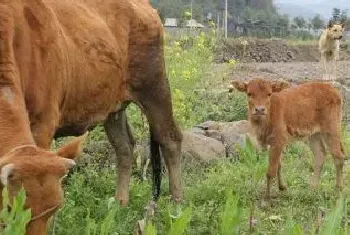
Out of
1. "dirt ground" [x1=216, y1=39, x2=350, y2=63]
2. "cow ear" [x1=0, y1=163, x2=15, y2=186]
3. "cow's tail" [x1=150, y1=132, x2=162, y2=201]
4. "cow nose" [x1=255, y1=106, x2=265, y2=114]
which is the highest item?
"cow ear" [x1=0, y1=163, x2=15, y2=186]

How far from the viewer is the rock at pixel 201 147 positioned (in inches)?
452

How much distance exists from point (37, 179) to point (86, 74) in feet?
10.7

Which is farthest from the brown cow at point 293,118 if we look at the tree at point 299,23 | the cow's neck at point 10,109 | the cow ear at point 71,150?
the tree at point 299,23

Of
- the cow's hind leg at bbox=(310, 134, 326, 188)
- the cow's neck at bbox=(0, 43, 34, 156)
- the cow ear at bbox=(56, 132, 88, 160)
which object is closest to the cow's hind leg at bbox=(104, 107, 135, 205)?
the cow's hind leg at bbox=(310, 134, 326, 188)

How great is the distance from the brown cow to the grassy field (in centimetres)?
35

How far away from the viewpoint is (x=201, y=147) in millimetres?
11727

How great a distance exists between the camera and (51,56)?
695 cm

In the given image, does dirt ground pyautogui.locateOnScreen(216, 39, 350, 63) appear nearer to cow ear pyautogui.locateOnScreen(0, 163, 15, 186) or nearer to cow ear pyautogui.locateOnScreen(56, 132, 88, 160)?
cow ear pyautogui.locateOnScreen(56, 132, 88, 160)

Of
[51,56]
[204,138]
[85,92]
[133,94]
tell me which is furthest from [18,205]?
[204,138]

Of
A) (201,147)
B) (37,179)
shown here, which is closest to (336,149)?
(201,147)

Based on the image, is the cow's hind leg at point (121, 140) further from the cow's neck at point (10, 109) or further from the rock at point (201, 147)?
the cow's neck at point (10, 109)

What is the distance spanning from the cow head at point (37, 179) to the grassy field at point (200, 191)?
349mm

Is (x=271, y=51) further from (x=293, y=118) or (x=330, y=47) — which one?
(x=293, y=118)

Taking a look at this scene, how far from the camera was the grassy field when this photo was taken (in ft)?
23.1
